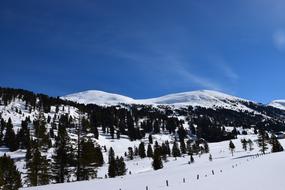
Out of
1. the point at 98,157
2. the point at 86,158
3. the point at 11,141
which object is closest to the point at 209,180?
the point at 86,158

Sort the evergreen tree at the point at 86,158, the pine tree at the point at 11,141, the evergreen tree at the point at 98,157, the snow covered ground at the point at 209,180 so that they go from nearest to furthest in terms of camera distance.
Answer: the snow covered ground at the point at 209,180, the evergreen tree at the point at 86,158, the evergreen tree at the point at 98,157, the pine tree at the point at 11,141

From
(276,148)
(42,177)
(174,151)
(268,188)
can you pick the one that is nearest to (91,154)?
(42,177)

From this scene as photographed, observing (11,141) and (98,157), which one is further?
(11,141)

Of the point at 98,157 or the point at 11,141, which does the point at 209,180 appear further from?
the point at 11,141

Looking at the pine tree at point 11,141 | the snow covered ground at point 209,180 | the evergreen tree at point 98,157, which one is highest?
the pine tree at point 11,141

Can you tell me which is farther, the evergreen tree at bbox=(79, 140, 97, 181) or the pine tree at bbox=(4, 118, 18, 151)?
the pine tree at bbox=(4, 118, 18, 151)

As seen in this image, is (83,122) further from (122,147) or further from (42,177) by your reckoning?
(122,147)

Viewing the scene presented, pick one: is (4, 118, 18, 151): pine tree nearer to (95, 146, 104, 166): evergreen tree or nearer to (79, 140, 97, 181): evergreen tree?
(95, 146, 104, 166): evergreen tree

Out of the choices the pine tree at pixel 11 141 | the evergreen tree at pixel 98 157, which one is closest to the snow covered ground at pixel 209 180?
the evergreen tree at pixel 98 157

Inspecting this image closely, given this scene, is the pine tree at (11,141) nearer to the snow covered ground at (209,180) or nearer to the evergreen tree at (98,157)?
the evergreen tree at (98,157)

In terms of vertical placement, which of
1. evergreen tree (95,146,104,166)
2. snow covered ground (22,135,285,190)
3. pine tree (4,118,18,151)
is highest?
pine tree (4,118,18,151)

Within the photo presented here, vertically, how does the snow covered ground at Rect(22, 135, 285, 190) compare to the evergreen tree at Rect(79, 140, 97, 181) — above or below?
below

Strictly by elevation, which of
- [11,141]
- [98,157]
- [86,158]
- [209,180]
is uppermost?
[11,141]

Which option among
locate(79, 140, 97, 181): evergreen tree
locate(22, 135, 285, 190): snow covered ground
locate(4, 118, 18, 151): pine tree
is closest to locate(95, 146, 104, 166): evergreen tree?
locate(79, 140, 97, 181): evergreen tree
